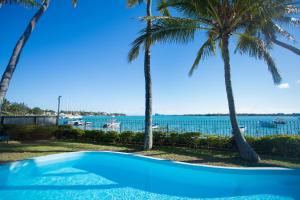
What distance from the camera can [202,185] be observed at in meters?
7.01

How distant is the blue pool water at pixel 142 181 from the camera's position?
20.0 feet

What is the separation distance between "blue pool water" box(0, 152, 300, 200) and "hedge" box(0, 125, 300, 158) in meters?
2.77

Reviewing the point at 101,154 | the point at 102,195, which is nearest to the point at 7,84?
the point at 101,154

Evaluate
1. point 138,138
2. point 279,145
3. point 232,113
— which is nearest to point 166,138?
point 138,138

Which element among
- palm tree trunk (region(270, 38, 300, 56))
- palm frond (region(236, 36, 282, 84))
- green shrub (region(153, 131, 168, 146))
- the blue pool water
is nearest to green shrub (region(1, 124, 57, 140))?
the blue pool water

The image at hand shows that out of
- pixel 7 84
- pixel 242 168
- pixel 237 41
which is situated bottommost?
pixel 242 168

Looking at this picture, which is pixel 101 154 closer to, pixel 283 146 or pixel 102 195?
pixel 102 195

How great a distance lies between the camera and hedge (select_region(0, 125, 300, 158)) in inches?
367

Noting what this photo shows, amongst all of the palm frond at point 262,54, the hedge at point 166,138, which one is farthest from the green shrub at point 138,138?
the palm frond at point 262,54

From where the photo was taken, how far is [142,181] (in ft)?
24.8

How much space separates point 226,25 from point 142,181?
6860 millimetres

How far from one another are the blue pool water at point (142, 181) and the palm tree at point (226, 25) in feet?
6.15

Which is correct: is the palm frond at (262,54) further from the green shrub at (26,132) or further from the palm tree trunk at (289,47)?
the green shrub at (26,132)

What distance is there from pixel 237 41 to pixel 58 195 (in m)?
9.99
